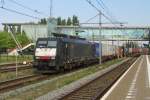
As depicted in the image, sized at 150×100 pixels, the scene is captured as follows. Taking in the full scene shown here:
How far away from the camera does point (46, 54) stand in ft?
117

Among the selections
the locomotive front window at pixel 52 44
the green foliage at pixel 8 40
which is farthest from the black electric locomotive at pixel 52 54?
the green foliage at pixel 8 40

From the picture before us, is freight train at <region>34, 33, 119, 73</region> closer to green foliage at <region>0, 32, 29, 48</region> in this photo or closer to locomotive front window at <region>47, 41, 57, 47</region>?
locomotive front window at <region>47, 41, 57, 47</region>

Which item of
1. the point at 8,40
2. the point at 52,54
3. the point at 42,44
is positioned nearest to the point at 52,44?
the point at 42,44

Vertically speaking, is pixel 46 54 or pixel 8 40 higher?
pixel 8 40

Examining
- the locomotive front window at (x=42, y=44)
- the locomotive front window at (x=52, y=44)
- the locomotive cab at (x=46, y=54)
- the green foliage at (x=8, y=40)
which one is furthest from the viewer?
the green foliage at (x=8, y=40)

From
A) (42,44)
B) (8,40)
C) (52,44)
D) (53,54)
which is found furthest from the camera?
(8,40)

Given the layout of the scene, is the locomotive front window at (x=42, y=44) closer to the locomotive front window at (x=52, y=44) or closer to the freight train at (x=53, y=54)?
the freight train at (x=53, y=54)

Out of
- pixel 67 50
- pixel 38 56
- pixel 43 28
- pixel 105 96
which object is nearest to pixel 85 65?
pixel 67 50

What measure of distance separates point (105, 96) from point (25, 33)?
9843cm

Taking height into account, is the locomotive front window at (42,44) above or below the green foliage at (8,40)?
below

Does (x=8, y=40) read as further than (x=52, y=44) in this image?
Yes

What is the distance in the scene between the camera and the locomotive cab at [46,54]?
3541cm

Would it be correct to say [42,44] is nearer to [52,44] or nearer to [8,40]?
[52,44]

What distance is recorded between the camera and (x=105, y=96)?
63.3 ft
